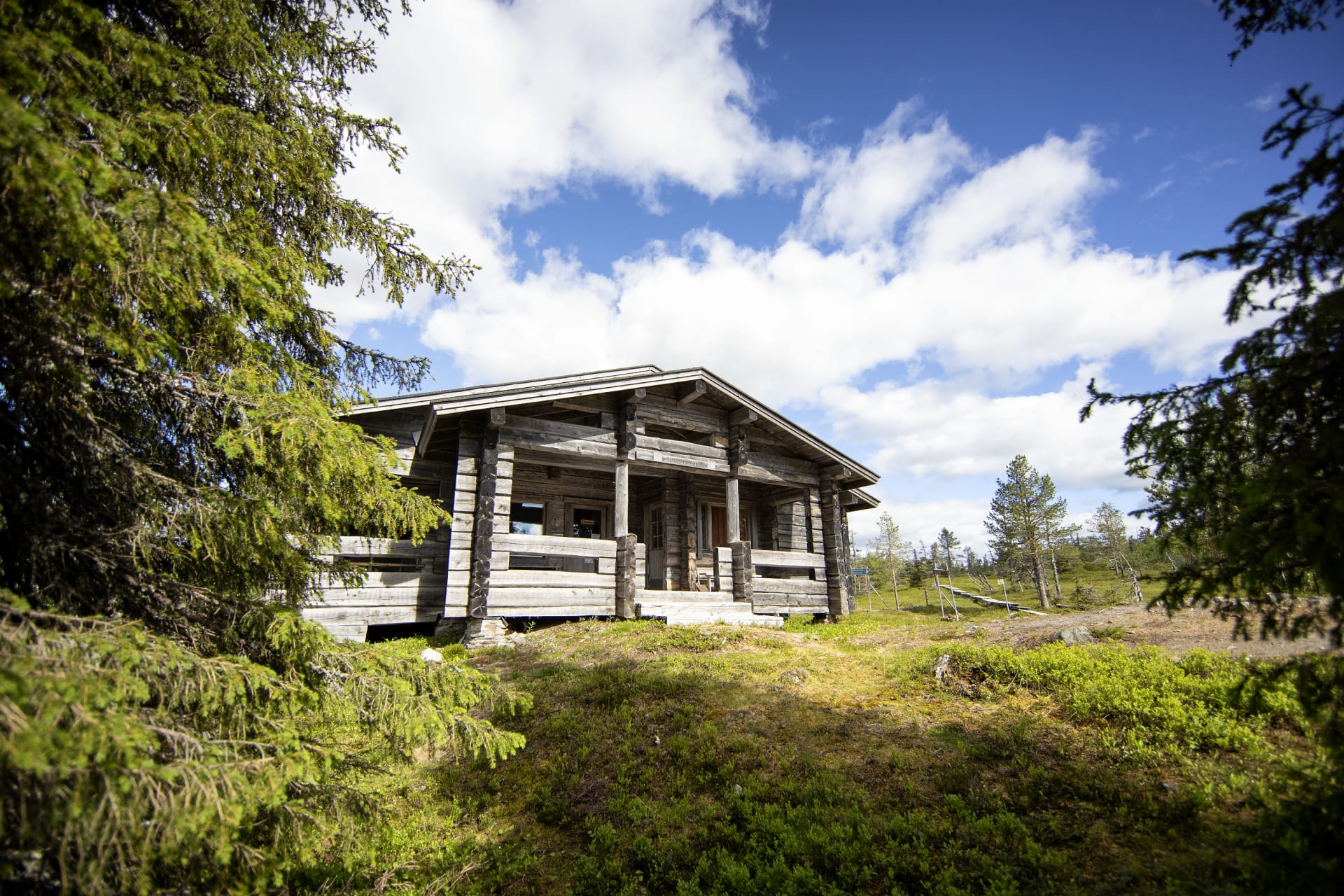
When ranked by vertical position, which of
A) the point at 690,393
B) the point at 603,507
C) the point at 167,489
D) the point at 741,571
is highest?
the point at 690,393

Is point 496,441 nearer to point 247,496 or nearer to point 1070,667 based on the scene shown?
point 247,496

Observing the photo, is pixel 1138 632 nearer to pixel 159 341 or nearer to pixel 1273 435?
pixel 1273 435

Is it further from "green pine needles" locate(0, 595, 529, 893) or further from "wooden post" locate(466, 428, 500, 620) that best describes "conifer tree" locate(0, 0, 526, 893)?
"wooden post" locate(466, 428, 500, 620)

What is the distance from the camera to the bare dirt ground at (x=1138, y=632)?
6.98m

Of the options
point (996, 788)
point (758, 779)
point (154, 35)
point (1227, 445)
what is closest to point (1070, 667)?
point (996, 788)

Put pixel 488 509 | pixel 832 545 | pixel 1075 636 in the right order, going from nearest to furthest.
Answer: pixel 1075 636
pixel 488 509
pixel 832 545

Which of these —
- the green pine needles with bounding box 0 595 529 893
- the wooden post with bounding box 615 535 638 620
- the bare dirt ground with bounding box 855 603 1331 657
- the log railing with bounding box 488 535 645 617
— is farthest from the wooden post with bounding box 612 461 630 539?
the green pine needles with bounding box 0 595 529 893

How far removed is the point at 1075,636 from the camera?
845 cm

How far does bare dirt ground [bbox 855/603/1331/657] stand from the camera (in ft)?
22.9

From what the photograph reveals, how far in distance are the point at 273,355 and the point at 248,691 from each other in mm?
2298

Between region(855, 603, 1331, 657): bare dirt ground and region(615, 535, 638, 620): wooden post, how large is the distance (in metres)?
4.44

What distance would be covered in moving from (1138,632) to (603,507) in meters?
11.7

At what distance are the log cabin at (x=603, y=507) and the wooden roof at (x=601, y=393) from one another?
0.04 m

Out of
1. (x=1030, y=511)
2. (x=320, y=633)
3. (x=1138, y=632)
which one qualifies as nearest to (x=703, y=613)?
(x=1138, y=632)
